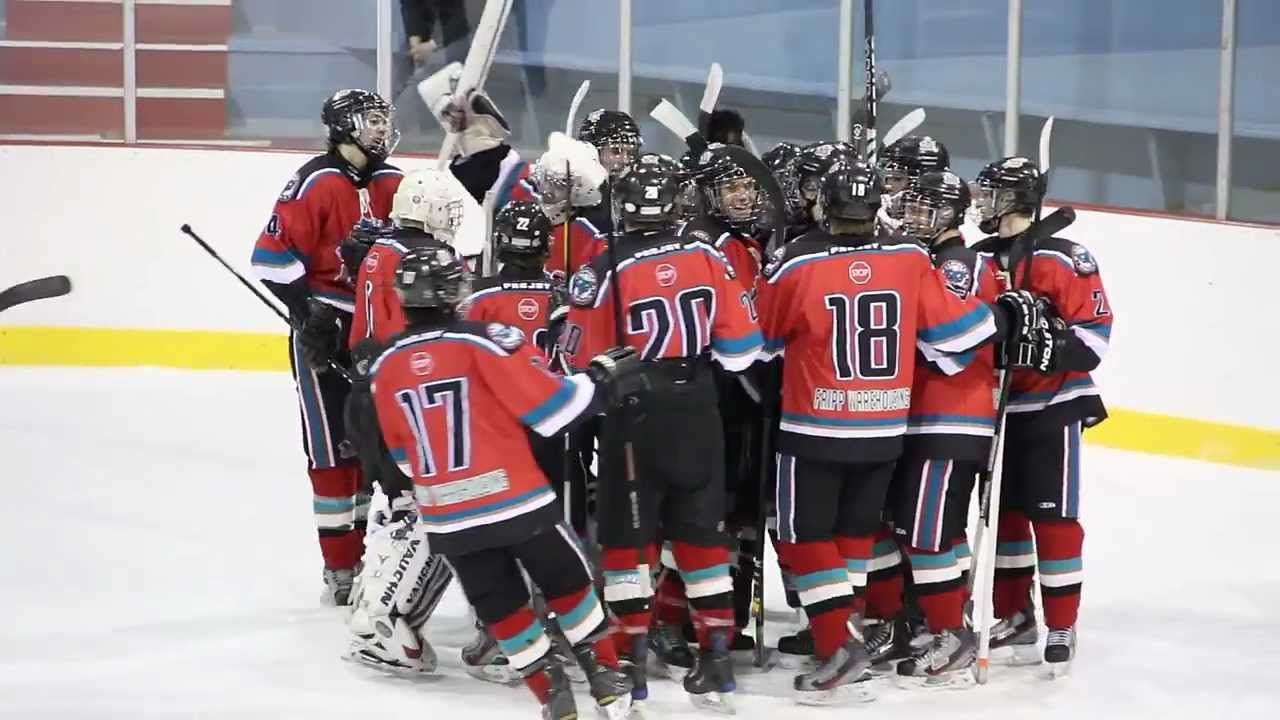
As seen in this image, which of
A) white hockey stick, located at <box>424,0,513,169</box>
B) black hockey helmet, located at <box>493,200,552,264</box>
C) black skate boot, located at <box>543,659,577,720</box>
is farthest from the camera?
white hockey stick, located at <box>424,0,513,169</box>

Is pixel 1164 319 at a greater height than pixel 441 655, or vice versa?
pixel 1164 319

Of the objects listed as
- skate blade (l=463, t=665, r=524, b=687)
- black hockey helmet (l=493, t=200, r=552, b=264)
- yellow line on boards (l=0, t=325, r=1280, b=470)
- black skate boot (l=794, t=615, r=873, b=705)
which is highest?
black hockey helmet (l=493, t=200, r=552, b=264)

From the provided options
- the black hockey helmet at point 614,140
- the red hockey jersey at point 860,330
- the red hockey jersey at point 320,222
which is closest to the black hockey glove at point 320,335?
the red hockey jersey at point 320,222

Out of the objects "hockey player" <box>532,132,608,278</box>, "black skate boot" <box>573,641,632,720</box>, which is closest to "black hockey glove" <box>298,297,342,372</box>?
"hockey player" <box>532,132,608,278</box>

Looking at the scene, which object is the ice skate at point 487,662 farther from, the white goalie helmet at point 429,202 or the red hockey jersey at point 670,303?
the white goalie helmet at point 429,202

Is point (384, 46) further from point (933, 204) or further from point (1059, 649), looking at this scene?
point (1059, 649)

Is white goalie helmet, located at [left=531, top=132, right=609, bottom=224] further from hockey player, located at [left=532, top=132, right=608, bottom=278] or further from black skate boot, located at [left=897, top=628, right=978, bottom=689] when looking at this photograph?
black skate boot, located at [left=897, top=628, right=978, bottom=689]

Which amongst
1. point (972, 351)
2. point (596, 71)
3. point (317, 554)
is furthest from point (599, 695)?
point (596, 71)

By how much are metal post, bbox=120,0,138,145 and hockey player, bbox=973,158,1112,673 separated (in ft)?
17.0

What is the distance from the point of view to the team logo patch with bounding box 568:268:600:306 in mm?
4410

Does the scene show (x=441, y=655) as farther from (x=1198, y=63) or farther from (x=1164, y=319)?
(x=1198, y=63)

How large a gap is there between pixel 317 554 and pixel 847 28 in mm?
3884

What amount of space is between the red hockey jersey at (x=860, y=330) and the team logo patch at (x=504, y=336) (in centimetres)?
82

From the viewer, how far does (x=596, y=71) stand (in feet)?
29.9
